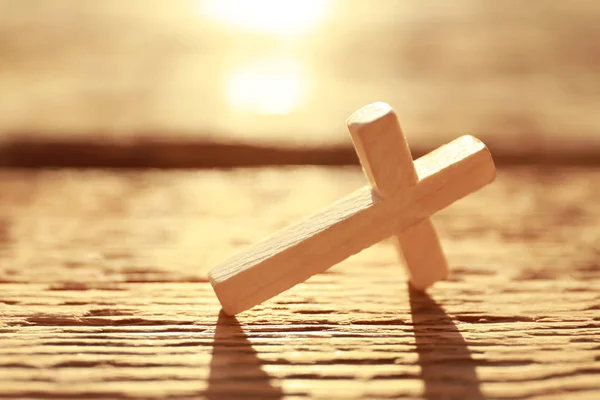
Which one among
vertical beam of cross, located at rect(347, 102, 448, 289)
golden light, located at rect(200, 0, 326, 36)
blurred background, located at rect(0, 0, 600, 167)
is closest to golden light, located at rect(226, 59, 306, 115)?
blurred background, located at rect(0, 0, 600, 167)

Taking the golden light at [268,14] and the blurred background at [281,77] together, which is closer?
the blurred background at [281,77]

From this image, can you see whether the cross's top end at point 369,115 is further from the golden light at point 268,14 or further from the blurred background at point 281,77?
the golden light at point 268,14

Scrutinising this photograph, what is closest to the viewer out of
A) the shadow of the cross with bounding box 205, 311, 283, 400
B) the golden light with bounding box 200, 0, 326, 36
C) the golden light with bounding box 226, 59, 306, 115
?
the shadow of the cross with bounding box 205, 311, 283, 400

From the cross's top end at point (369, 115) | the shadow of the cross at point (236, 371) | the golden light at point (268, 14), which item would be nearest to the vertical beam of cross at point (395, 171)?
the cross's top end at point (369, 115)

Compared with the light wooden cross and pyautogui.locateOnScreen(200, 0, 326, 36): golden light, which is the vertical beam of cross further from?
pyautogui.locateOnScreen(200, 0, 326, 36): golden light

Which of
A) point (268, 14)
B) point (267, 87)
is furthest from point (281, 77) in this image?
point (268, 14)
